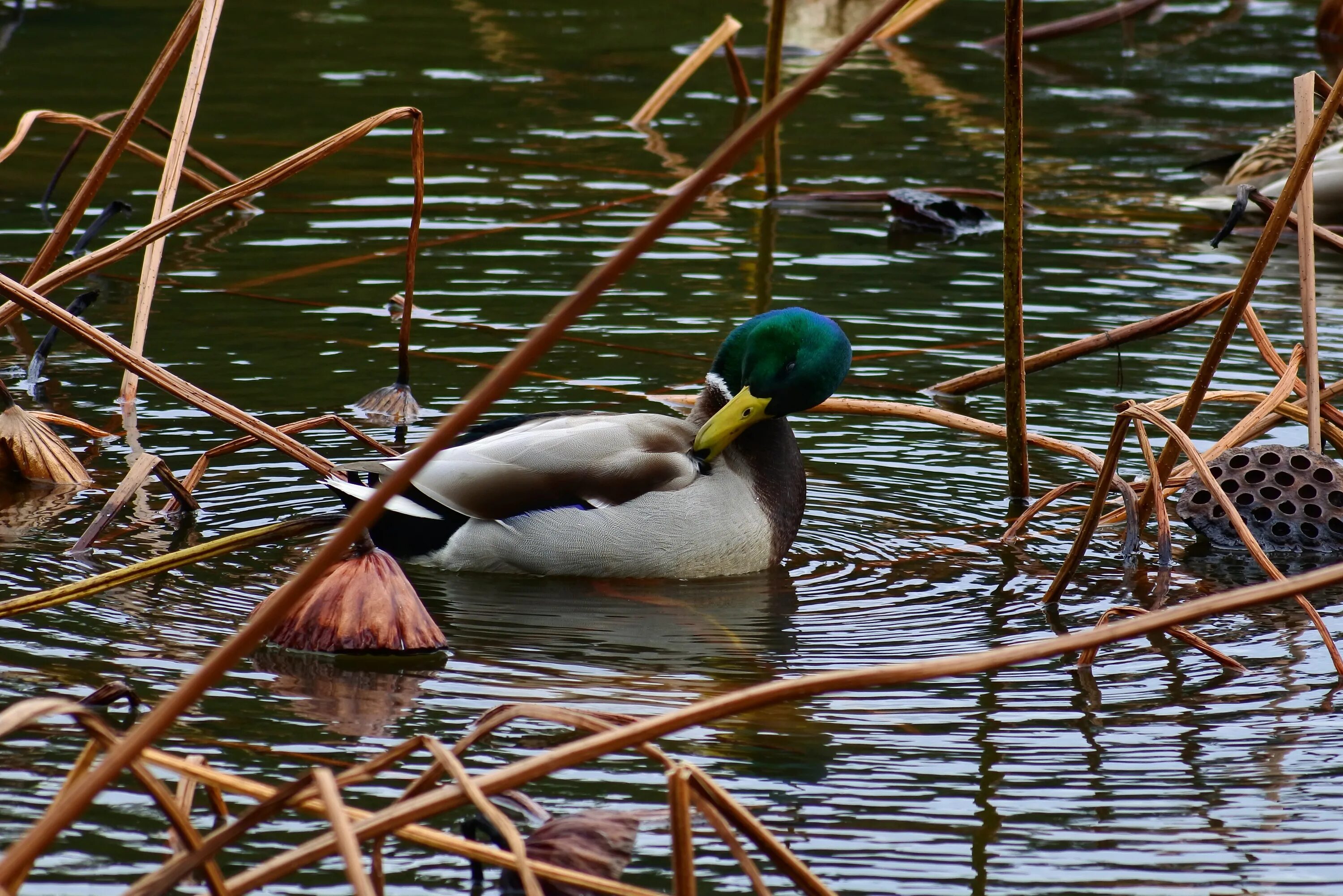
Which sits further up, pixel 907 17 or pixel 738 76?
pixel 907 17

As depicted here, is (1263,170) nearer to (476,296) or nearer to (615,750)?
(476,296)

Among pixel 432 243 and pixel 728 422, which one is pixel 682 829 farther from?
pixel 432 243

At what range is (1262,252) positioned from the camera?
4.92 m

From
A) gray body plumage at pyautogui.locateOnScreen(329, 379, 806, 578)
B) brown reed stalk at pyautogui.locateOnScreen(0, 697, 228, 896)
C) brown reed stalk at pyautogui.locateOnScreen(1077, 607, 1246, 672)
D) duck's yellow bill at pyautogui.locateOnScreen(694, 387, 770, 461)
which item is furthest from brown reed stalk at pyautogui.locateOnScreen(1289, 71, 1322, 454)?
brown reed stalk at pyautogui.locateOnScreen(0, 697, 228, 896)

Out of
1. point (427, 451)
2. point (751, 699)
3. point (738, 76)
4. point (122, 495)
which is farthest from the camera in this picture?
point (738, 76)

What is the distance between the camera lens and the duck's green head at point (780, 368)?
227 inches

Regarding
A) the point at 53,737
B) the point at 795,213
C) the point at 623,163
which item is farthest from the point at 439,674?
the point at 623,163

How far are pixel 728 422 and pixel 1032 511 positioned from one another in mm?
1052

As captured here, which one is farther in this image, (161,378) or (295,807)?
(161,378)

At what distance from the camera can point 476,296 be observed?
8656 mm

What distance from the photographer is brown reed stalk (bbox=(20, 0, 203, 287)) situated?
16.1 ft

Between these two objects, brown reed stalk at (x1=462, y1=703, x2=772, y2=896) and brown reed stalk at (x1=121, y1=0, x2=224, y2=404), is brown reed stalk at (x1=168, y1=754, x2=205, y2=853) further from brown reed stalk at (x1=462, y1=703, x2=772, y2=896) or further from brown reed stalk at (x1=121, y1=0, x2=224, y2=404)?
brown reed stalk at (x1=121, y1=0, x2=224, y2=404)

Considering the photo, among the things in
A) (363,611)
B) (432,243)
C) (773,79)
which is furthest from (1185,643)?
(773,79)

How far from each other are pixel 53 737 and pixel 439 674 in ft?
3.35
